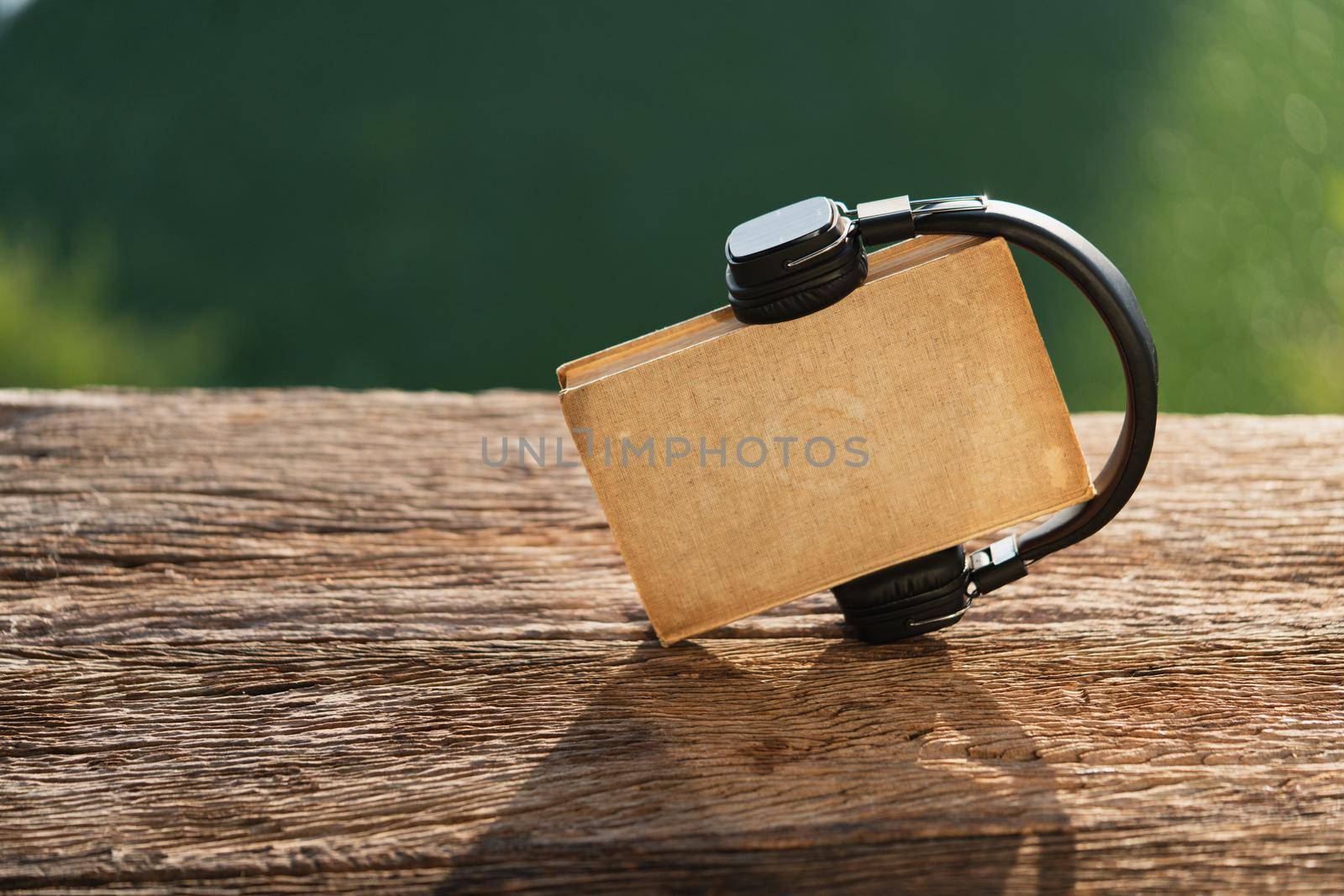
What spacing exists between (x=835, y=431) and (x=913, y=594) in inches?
4.9

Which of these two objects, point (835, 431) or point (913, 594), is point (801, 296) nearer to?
point (835, 431)

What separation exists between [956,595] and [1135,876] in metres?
0.20

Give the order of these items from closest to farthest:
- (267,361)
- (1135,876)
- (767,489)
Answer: (1135,876), (767,489), (267,361)

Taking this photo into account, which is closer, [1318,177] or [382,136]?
[1318,177]

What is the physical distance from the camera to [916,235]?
2.04ft

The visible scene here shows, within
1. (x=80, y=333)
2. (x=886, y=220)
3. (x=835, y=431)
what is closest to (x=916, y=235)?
(x=886, y=220)

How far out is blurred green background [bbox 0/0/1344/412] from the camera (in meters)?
2.35

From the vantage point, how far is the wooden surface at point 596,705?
20.9 inches

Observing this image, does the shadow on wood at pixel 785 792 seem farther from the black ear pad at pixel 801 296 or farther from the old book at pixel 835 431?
the black ear pad at pixel 801 296

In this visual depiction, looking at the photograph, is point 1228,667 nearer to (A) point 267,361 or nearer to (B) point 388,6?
(A) point 267,361

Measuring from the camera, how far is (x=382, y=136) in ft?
8.45

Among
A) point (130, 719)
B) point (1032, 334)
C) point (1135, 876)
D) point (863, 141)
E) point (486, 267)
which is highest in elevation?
point (863, 141)

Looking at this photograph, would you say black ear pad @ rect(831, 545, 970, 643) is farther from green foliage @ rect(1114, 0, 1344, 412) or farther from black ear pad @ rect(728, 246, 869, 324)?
green foliage @ rect(1114, 0, 1344, 412)

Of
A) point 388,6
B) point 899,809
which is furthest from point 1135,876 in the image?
point 388,6
